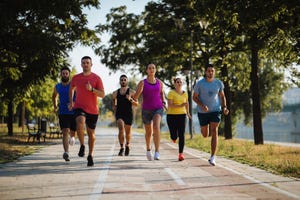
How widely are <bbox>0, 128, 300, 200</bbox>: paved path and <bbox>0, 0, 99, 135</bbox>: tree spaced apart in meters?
8.80

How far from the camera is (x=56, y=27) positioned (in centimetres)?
2152

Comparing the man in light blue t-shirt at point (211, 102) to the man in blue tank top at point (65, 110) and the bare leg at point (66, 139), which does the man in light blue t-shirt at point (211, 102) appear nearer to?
the man in blue tank top at point (65, 110)

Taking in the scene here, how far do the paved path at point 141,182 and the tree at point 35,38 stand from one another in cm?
880

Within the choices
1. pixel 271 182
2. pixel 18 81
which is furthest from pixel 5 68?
pixel 271 182

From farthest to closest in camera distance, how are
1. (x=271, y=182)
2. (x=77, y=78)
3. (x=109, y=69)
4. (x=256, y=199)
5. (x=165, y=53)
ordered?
(x=109, y=69) < (x=165, y=53) < (x=77, y=78) < (x=271, y=182) < (x=256, y=199)

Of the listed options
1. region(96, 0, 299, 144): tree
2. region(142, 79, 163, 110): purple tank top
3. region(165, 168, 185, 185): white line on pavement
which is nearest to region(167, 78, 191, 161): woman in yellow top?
region(142, 79, 163, 110): purple tank top

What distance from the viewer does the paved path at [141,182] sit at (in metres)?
6.40

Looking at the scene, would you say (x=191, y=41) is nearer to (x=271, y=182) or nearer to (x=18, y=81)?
(x=18, y=81)

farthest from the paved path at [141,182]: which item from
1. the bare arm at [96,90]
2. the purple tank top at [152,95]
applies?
the bare arm at [96,90]

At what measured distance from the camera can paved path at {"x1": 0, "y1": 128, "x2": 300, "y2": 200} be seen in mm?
6402

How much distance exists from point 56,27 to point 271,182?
16.0 meters

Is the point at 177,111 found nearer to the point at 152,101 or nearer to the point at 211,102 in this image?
the point at 152,101

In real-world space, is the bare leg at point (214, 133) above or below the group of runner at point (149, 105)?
below

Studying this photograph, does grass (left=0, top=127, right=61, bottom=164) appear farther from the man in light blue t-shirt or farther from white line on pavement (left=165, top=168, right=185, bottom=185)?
the man in light blue t-shirt
